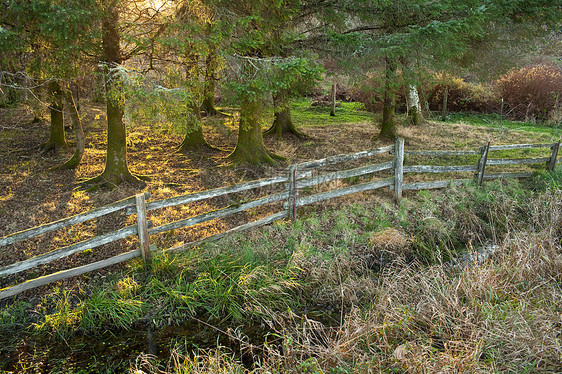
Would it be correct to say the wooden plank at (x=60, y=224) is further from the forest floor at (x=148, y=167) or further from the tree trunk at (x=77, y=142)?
the tree trunk at (x=77, y=142)

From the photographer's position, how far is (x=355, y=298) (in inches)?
222

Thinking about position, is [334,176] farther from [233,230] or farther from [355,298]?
[355,298]

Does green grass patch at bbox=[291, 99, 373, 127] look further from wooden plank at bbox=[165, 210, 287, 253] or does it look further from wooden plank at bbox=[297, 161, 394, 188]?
wooden plank at bbox=[165, 210, 287, 253]

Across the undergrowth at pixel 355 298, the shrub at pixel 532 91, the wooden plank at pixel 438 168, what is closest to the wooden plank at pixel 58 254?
the undergrowth at pixel 355 298

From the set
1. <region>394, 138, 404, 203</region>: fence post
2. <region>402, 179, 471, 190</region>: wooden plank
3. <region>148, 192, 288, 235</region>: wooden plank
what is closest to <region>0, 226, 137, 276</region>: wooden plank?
<region>148, 192, 288, 235</region>: wooden plank

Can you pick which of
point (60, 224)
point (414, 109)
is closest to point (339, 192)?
point (60, 224)

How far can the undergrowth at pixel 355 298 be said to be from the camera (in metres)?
4.16

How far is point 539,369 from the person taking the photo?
3.86 metres

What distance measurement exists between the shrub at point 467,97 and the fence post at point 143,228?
20.9 m

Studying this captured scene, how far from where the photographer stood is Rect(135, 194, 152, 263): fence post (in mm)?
6129

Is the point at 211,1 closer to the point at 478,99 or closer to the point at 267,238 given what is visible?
the point at 267,238

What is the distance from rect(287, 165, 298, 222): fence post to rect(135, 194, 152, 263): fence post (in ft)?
9.68

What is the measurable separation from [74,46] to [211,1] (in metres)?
2.96

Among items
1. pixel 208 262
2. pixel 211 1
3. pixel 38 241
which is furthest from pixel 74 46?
pixel 208 262
